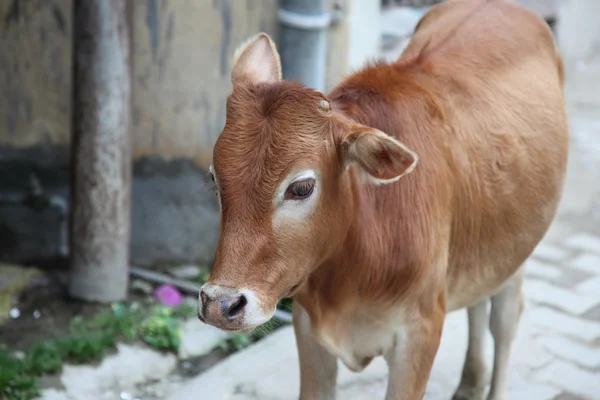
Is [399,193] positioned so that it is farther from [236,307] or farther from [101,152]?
[101,152]

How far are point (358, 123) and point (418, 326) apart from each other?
79cm

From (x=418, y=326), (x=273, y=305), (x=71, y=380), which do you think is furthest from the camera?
(x=71, y=380)

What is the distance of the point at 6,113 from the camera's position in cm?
551

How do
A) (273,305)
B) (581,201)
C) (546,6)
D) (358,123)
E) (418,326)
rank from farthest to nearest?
(546,6), (581,201), (418,326), (358,123), (273,305)

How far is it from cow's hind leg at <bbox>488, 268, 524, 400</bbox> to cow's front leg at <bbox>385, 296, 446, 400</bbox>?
994 millimetres

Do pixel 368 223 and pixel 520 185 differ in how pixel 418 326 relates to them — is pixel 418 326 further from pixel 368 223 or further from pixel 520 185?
pixel 520 185

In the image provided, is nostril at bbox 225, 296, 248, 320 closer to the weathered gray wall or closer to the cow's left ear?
the cow's left ear

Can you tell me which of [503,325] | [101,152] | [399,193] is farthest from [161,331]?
[399,193]

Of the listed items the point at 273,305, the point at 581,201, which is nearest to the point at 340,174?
the point at 273,305

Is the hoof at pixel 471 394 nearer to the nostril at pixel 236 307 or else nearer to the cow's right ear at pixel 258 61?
the cow's right ear at pixel 258 61

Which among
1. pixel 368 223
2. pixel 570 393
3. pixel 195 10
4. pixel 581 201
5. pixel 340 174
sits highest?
pixel 340 174

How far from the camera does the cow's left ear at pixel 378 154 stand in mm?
2771

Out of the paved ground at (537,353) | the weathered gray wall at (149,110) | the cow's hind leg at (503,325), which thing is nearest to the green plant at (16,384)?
the paved ground at (537,353)

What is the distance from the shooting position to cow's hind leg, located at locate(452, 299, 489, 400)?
14.5 feet
